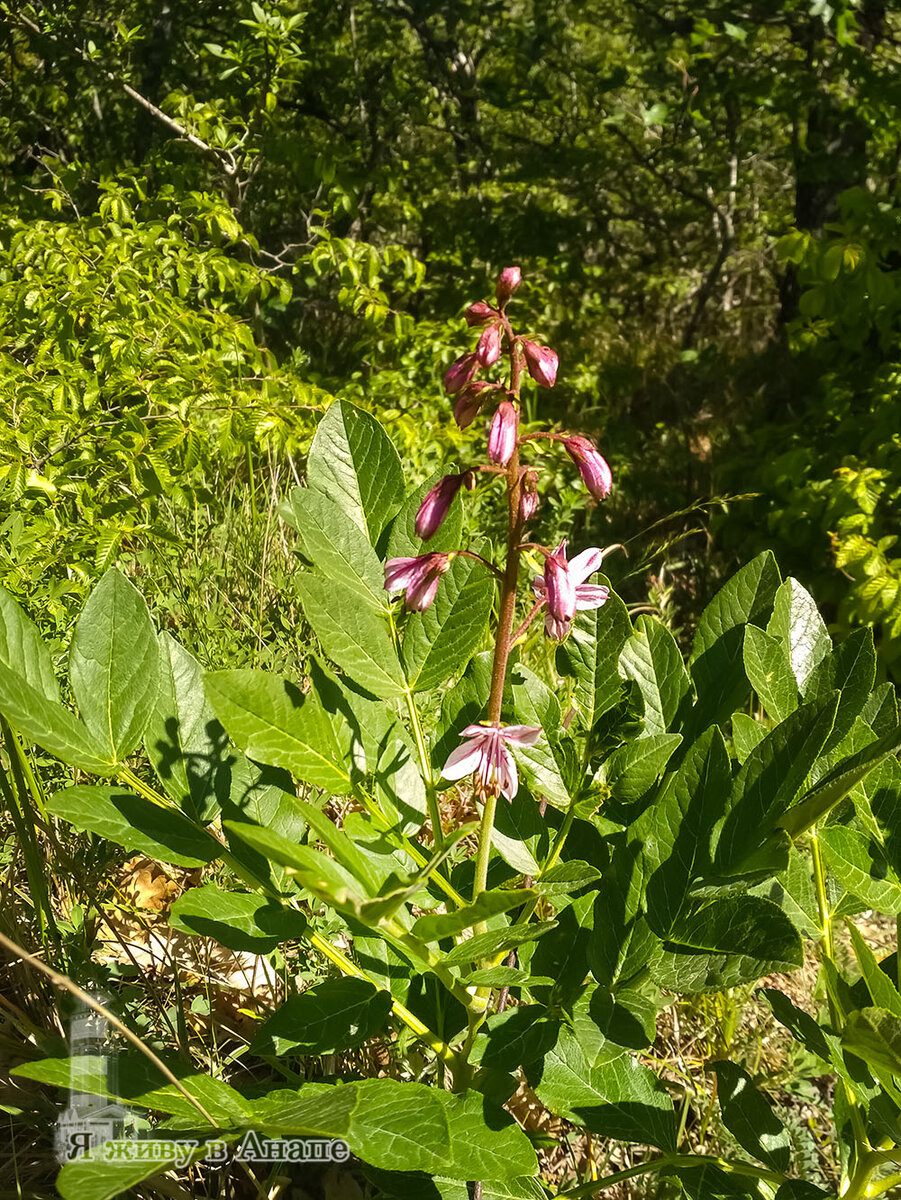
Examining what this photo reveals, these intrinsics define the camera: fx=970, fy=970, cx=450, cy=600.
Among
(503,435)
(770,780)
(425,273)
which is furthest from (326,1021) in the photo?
(425,273)

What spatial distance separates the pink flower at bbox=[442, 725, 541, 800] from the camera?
2.72 ft

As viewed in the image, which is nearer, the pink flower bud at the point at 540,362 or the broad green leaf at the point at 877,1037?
the broad green leaf at the point at 877,1037

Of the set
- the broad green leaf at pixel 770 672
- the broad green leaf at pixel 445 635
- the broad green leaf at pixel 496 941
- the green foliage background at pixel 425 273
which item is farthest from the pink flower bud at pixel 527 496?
the green foliage background at pixel 425 273

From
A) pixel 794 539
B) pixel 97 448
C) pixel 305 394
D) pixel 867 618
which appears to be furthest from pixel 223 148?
pixel 867 618

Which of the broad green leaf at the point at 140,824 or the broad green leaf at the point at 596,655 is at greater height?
the broad green leaf at the point at 596,655

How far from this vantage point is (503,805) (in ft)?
3.16

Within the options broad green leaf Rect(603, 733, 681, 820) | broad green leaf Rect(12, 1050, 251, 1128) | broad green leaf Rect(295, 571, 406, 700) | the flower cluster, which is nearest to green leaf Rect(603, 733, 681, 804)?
broad green leaf Rect(603, 733, 681, 820)

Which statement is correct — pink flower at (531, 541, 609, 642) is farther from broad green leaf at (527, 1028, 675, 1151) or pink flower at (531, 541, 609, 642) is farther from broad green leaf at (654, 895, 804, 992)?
broad green leaf at (527, 1028, 675, 1151)

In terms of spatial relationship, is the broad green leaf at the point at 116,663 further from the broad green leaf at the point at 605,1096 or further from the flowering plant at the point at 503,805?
the broad green leaf at the point at 605,1096

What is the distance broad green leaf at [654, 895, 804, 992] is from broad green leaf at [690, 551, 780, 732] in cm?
26

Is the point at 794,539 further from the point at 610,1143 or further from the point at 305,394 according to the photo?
the point at 610,1143

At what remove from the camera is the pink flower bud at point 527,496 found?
0.86m

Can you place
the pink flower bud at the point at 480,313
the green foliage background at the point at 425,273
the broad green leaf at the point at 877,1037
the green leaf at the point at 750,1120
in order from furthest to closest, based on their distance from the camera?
the green foliage background at the point at 425,273
the green leaf at the point at 750,1120
the pink flower bud at the point at 480,313
the broad green leaf at the point at 877,1037

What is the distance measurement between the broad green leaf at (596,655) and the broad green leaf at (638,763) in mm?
57
